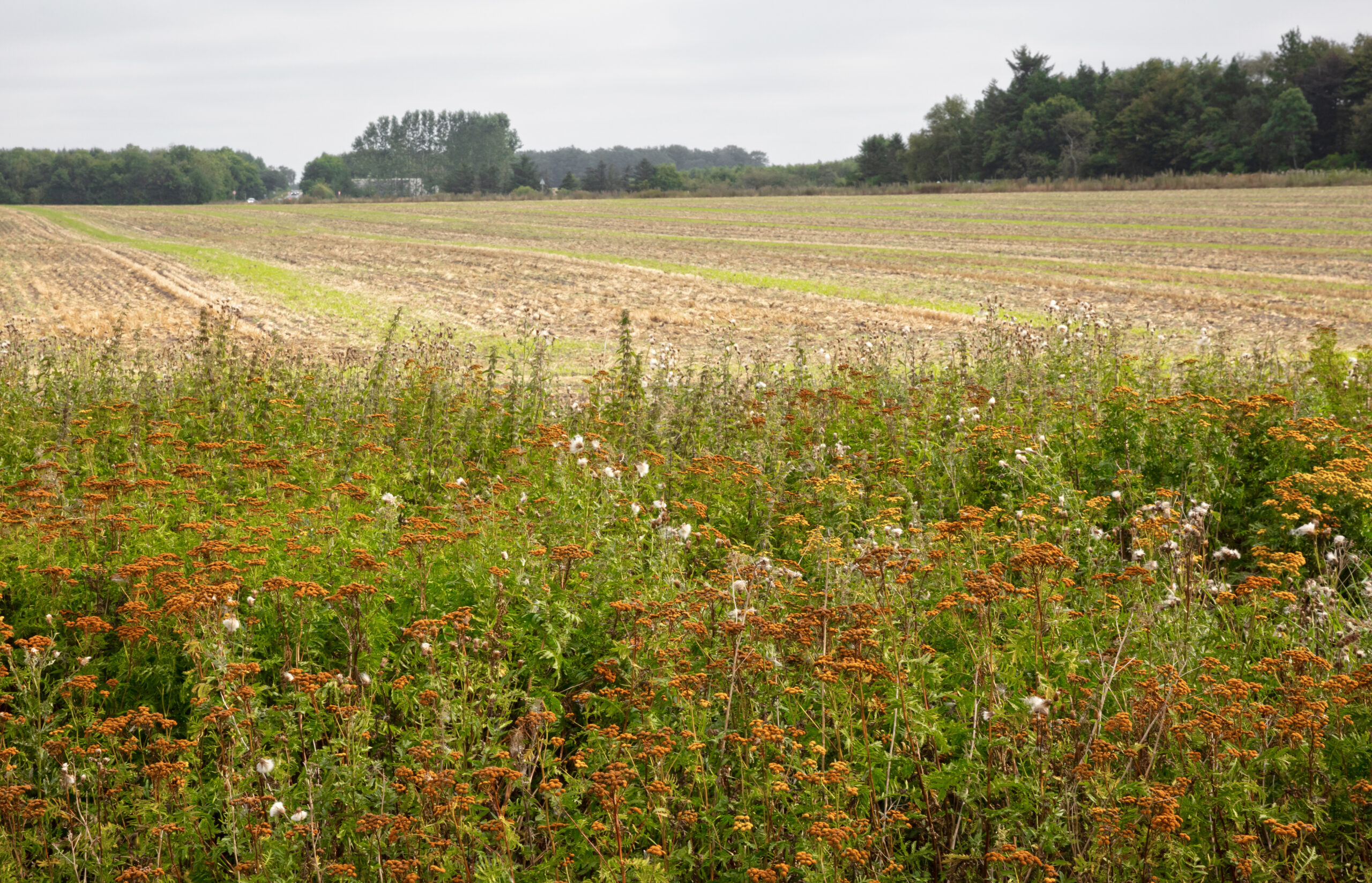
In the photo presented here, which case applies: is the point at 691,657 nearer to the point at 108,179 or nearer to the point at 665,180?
the point at 665,180

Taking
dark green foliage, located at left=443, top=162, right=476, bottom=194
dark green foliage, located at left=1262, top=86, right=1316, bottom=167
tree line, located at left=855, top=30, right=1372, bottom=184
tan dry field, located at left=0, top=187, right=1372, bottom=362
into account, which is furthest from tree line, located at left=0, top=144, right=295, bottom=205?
dark green foliage, located at left=1262, top=86, right=1316, bottom=167

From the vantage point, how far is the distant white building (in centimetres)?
13875

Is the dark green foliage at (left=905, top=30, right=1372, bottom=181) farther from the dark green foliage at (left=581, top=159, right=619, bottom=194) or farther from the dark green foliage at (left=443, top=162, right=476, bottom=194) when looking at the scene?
the dark green foliage at (left=443, top=162, right=476, bottom=194)

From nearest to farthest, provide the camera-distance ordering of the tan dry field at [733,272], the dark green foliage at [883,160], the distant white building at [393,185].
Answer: the tan dry field at [733,272] < the dark green foliage at [883,160] < the distant white building at [393,185]

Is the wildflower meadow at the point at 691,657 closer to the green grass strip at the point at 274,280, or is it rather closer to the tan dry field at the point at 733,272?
the tan dry field at the point at 733,272

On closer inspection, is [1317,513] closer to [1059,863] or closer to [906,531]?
[906,531]

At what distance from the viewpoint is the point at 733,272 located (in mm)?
29656

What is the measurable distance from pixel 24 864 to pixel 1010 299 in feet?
74.0

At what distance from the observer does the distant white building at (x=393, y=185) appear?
13875 centimetres

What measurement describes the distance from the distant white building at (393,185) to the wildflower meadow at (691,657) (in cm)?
14045

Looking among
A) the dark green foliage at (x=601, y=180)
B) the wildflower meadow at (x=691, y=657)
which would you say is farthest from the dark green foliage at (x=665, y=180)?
the wildflower meadow at (x=691, y=657)

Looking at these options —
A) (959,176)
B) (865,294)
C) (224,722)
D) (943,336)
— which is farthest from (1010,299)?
(959,176)

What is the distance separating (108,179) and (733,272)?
125 meters

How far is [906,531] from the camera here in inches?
265
